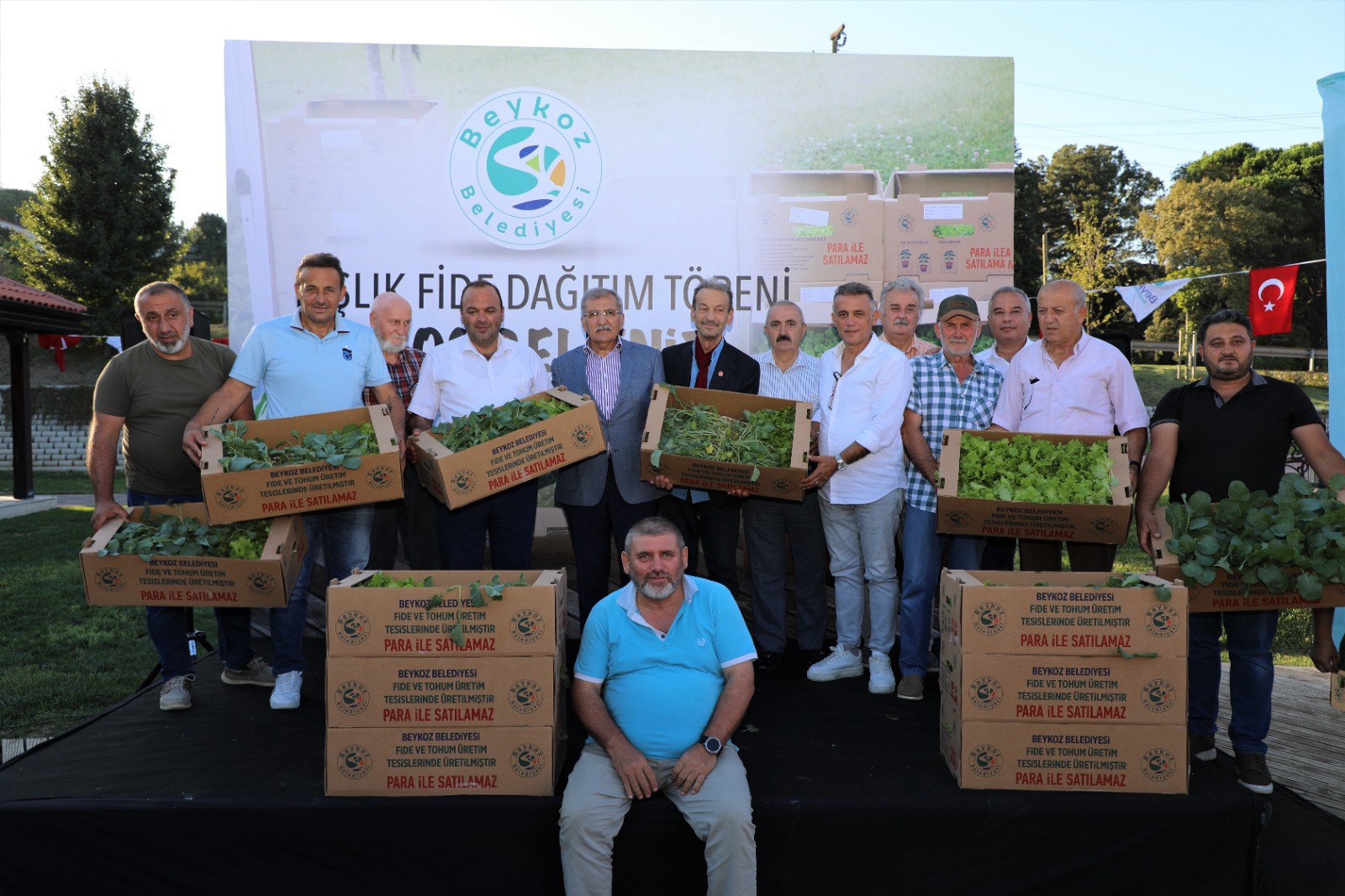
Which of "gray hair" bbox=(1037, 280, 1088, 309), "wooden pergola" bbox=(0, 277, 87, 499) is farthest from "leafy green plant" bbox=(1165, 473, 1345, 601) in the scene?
"wooden pergola" bbox=(0, 277, 87, 499)

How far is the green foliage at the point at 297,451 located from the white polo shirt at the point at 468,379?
0.62 meters

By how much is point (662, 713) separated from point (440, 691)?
0.69 metres

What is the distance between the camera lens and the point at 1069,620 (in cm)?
292

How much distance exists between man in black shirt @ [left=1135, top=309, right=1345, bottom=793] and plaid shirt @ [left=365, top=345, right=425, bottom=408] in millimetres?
3285

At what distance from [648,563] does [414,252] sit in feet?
13.7

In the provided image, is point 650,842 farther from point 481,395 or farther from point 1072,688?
point 481,395

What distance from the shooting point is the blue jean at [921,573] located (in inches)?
152

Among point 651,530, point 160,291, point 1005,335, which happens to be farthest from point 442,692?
point 1005,335

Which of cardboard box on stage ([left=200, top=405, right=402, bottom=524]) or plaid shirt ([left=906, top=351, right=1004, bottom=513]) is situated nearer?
cardboard box on stage ([left=200, top=405, right=402, bottom=524])

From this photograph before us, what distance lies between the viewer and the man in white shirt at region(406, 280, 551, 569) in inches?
157

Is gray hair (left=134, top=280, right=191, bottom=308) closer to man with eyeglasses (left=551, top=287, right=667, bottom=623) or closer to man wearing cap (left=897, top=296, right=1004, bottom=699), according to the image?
man with eyeglasses (left=551, top=287, right=667, bottom=623)

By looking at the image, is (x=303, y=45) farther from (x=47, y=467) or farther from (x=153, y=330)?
(x=47, y=467)

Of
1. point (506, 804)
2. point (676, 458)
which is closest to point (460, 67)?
point (676, 458)

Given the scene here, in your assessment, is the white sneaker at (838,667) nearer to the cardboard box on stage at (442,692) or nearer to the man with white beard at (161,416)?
the cardboard box on stage at (442,692)
